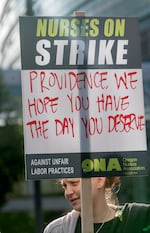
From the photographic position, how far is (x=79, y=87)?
10.3ft

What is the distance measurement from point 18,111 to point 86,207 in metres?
9.65

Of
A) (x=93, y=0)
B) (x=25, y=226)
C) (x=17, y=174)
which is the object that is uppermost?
(x=93, y=0)

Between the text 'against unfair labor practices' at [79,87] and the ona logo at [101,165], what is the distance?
0.14 ft

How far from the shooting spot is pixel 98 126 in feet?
10.2

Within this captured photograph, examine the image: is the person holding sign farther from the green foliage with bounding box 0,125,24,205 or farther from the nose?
the green foliage with bounding box 0,125,24,205

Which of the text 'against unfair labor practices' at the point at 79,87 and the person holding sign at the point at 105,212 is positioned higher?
the text 'against unfair labor practices' at the point at 79,87

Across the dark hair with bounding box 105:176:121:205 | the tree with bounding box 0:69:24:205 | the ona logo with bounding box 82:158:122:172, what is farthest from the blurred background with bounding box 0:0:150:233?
the ona logo with bounding box 82:158:122:172

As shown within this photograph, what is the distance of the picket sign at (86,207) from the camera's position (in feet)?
→ 10.1

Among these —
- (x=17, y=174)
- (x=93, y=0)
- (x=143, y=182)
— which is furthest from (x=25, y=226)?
(x=143, y=182)

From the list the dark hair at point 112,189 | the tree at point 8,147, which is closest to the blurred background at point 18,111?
the tree at point 8,147

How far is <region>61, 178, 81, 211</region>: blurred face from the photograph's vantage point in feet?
10.5

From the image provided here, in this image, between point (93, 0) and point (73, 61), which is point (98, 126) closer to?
point (73, 61)

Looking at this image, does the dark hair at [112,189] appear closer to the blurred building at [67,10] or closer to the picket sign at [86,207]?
the picket sign at [86,207]

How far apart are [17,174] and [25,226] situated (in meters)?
1.03
